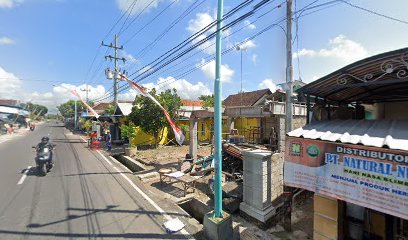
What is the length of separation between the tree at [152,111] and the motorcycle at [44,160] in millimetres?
7977

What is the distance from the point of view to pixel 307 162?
4852 mm

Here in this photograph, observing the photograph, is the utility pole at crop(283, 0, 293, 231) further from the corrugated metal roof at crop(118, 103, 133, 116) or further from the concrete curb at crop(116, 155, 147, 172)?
the corrugated metal roof at crop(118, 103, 133, 116)

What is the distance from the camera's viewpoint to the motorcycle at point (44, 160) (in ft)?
32.9

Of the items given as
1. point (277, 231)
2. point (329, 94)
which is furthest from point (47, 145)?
point (329, 94)

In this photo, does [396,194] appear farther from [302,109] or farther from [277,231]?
[302,109]

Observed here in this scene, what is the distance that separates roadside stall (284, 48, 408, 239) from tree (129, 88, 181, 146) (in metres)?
13.8

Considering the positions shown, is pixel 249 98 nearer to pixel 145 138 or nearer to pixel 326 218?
pixel 145 138

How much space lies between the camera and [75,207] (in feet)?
22.3

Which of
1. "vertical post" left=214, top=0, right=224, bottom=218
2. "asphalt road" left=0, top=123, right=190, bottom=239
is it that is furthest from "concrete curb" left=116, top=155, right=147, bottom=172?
"vertical post" left=214, top=0, right=224, bottom=218

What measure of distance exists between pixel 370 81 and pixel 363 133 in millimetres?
1116

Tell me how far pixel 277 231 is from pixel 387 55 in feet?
17.2

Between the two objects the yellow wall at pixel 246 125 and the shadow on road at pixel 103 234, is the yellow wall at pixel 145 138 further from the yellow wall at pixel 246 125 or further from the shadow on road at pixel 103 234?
the shadow on road at pixel 103 234

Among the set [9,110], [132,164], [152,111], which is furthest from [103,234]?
[9,110]

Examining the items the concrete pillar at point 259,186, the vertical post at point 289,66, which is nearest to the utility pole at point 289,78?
Answer: the vertical post at point 289,66
